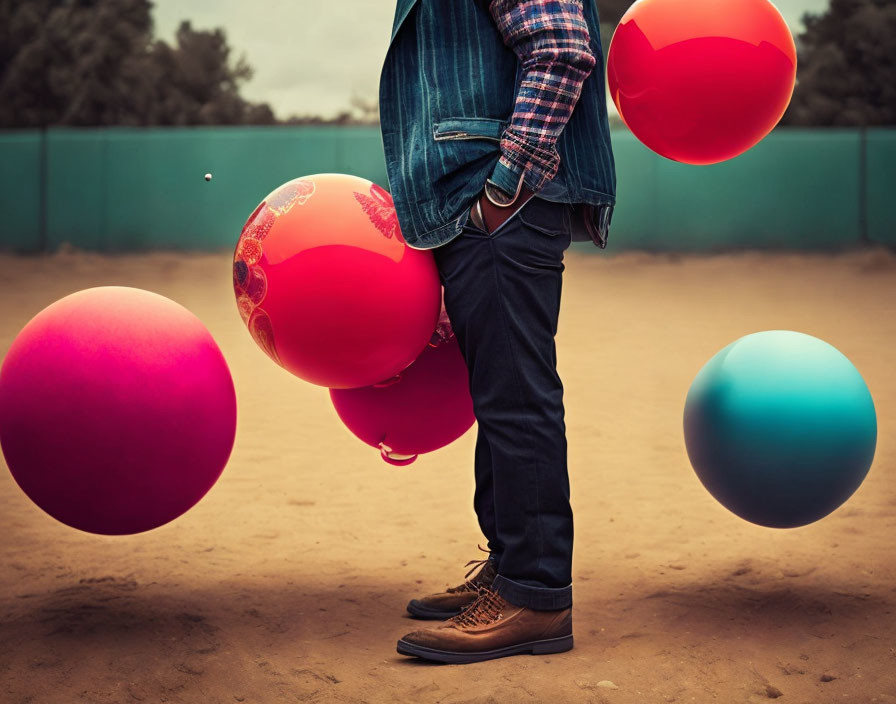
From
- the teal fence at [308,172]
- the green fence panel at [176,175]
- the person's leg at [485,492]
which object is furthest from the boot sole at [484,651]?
the green fence panel at [176,175]

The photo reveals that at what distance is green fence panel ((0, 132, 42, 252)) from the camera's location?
20.5 m

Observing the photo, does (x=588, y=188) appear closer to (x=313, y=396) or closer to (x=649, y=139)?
(x=649, y=139)

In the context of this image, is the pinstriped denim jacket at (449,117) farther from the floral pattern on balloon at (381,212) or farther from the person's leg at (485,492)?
the person's leg at (485,492)

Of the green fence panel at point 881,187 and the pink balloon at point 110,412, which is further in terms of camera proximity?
the green fence panel at point 881,187

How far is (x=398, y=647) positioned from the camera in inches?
119

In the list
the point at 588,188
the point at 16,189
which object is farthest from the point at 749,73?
the point at 16,189

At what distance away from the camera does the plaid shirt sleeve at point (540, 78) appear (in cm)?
283

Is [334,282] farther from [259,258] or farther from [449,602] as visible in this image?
[449,602]

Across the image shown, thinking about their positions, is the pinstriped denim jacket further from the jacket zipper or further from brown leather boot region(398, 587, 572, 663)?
brown leather boot region(398, 587, 572, 663)

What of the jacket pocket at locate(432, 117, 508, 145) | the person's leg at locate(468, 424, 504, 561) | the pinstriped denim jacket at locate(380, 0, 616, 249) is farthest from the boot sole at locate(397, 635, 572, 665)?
the jacket pocket at locate(432, 117, 508, 145)

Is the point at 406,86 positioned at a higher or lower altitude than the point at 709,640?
higher

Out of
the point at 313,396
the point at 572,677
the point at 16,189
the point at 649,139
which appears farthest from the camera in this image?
the point at 16,189

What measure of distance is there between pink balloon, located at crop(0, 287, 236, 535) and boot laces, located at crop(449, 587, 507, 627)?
0.86 metres

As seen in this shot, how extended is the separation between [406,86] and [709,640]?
6.06ft
